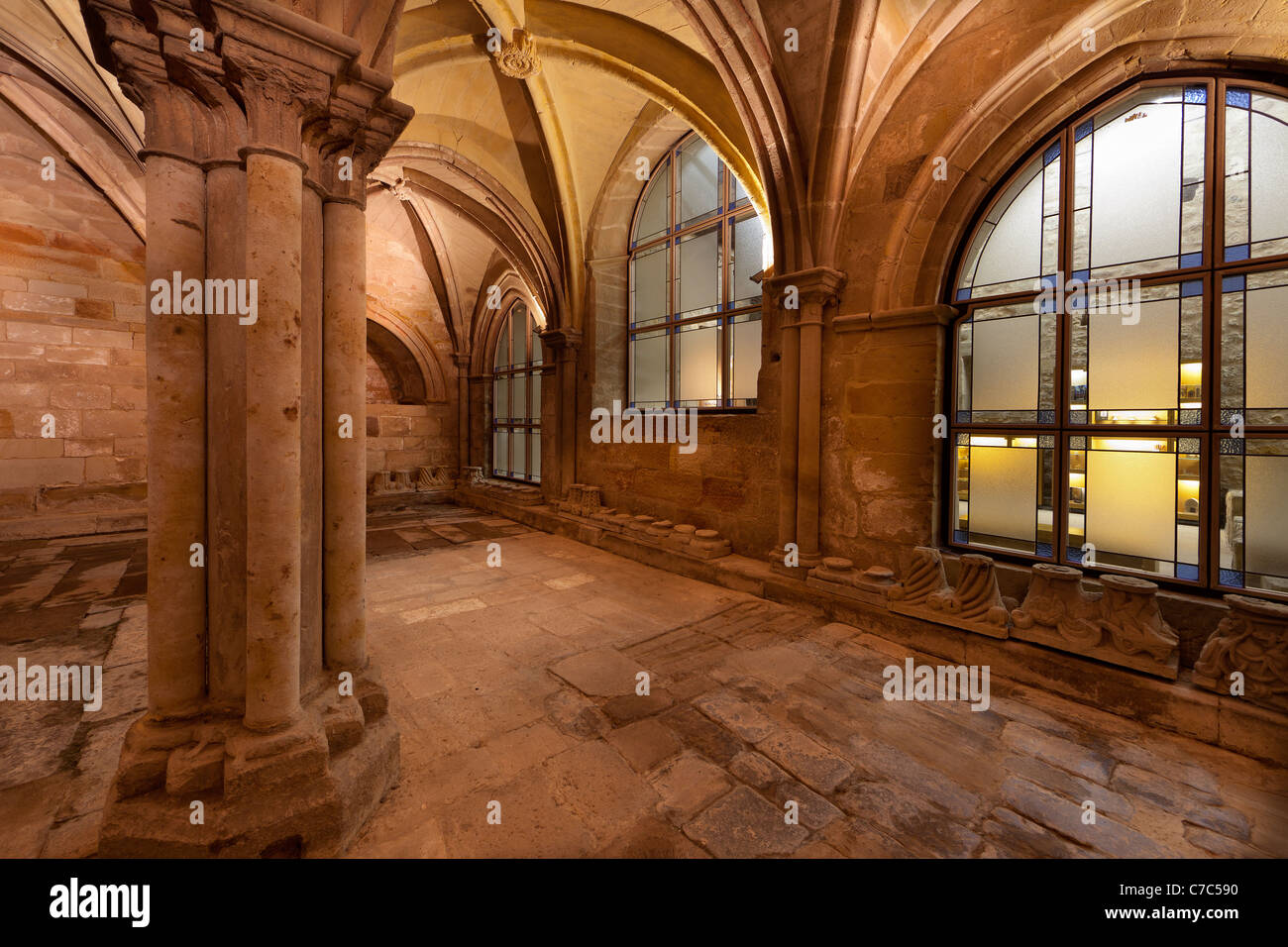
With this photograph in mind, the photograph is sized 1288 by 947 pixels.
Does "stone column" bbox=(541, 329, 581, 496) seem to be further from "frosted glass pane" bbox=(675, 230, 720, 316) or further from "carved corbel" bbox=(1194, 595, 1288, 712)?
"carved corbel" bbox=(1194, 595, 1288, 712)

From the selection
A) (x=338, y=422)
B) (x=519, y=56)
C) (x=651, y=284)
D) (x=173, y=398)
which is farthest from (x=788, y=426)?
(x=519, y=56)

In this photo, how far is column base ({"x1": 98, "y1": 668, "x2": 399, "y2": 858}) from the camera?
1651 mm

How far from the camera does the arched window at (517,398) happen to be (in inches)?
400

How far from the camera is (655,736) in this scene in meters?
2.49

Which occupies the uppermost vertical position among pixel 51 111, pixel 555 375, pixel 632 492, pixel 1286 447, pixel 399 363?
pixel 51 111

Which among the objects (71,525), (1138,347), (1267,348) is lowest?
(71,525)

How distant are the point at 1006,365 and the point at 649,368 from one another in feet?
14.7

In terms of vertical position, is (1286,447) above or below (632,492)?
above

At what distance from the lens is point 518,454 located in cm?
1059

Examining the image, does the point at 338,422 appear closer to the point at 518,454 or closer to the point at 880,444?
the point at 880,444
